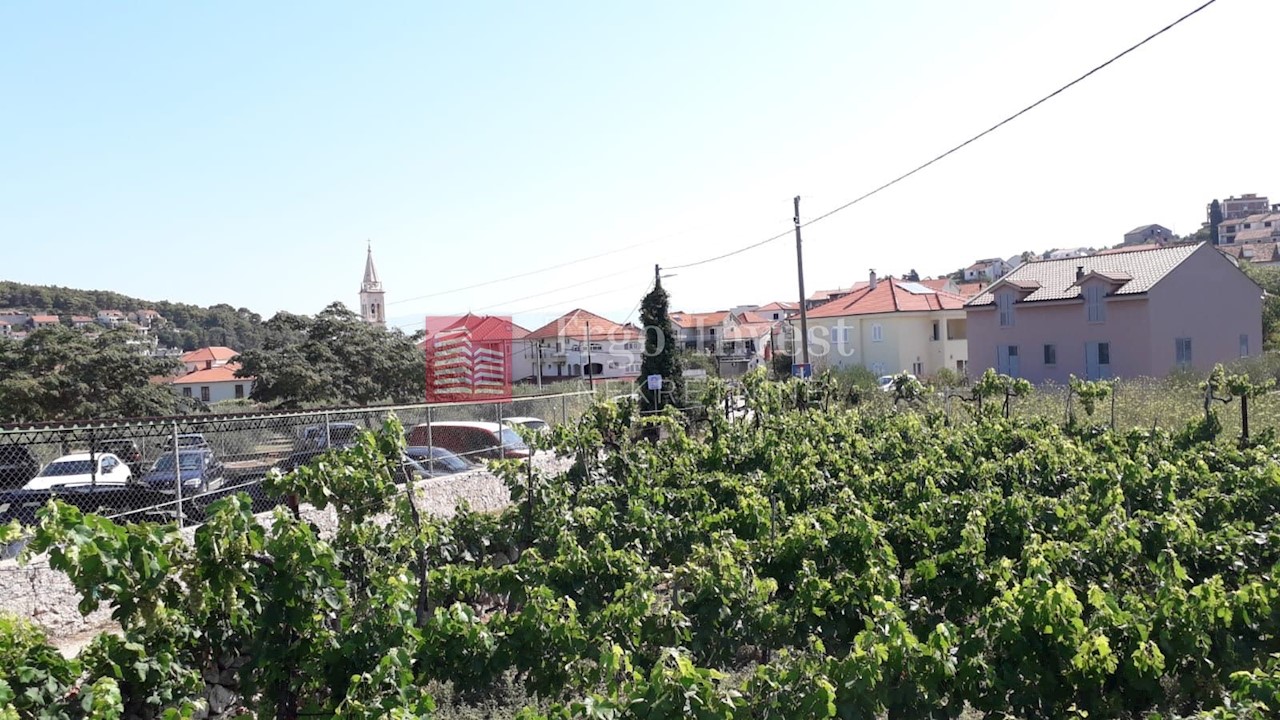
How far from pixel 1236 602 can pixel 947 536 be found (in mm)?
3112

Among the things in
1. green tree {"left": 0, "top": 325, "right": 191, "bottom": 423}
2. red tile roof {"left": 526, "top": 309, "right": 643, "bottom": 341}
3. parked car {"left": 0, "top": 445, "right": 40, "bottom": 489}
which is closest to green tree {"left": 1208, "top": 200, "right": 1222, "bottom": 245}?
red tile roof {"left": 526, "top": 309, "right": 643, "bottom": 341}

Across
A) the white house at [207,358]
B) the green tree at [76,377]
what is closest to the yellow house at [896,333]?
the green tree at [76,377]

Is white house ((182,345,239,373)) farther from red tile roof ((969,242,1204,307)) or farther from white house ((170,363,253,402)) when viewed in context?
red tile roof ((969,242,1204,307))

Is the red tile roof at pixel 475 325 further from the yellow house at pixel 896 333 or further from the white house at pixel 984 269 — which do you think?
the white house at pixel 984 269

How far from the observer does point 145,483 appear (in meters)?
11.9

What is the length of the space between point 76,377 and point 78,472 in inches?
653

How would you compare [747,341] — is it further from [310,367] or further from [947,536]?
[947,536]

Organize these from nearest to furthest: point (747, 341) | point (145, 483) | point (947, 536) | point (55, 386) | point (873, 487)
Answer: point (947, 536), point (873, 487), point (145, 483), point (55, 386), point (747, 341)

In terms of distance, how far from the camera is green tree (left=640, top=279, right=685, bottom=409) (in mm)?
26312

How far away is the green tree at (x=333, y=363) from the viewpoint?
33656mm

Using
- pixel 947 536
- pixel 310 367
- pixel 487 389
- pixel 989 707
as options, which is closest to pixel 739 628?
pixel 989 707

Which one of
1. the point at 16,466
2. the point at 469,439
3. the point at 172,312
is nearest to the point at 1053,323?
the point at 469,439

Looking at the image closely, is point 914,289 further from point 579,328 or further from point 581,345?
point 579,328

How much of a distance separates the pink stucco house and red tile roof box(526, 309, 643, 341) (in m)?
33.1
